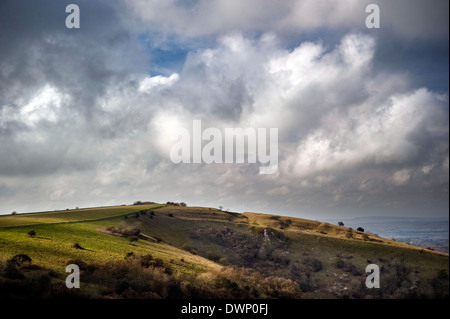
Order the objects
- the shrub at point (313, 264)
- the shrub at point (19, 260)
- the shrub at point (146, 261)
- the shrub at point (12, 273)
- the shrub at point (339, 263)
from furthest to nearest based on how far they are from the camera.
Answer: the shrub at point (339, 263) < the shrub at point (313, 264) < the shrub at point (146, 261) < the shrub at point (19, 260) < the shrub at point (12, 273)

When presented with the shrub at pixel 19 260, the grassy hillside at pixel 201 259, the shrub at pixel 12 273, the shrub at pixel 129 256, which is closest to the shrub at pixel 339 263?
the grassy hillside at pixel 201 259

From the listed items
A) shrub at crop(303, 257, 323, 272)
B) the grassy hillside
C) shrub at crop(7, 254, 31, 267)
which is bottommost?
shrub at crop(303, 257, 323, 272)

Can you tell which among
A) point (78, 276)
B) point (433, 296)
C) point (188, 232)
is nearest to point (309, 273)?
point (433, 296)

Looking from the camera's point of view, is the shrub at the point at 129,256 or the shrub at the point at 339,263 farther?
the shrub at the point at 339,263

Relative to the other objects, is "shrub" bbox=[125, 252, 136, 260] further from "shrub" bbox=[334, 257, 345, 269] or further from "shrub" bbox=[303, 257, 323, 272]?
"shrub" bbox=[334, 257, 345, 269]

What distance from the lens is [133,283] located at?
93.9ft

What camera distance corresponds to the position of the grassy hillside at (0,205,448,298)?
2864 centimetres

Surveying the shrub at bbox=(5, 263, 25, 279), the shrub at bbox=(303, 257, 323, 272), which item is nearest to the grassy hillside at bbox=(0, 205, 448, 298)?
the shrub at bbox=(5, 263, 25, 279)

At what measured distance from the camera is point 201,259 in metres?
57.5

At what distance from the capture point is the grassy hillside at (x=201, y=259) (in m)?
28.6

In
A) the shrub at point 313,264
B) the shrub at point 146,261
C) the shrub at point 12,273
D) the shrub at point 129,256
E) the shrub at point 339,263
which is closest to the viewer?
the shrub at point 12,273

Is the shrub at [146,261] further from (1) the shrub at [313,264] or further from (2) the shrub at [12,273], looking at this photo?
(1) the shrub at [313,264]

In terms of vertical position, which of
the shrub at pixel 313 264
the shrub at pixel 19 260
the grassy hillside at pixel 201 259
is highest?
the shrub at pixel 19 260

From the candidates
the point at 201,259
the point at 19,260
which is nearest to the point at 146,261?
the point at 19,260
